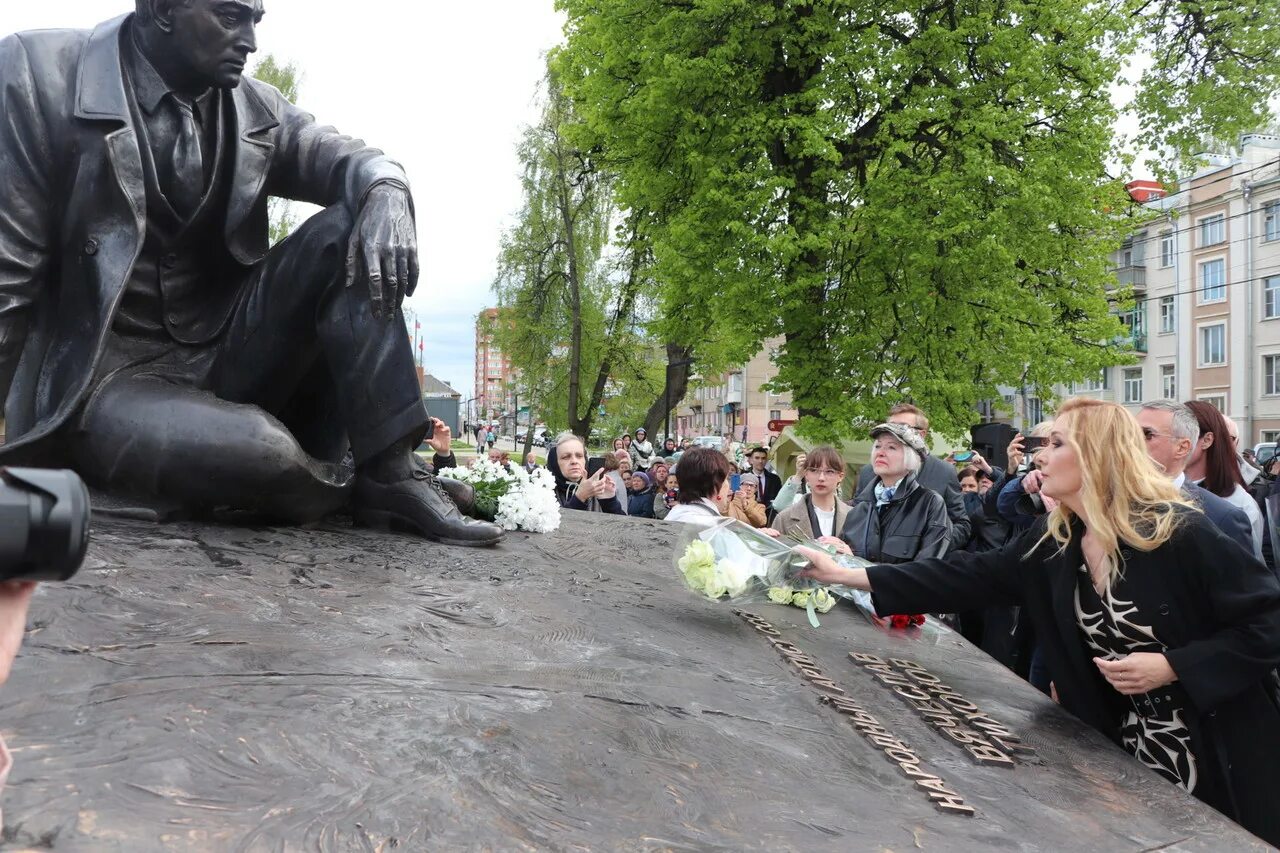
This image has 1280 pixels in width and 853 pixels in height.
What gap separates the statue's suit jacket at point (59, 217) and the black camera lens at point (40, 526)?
239 cm

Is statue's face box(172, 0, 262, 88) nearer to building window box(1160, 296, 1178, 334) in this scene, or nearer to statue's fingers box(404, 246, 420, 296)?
statue's fingers box(404, 246, 420, 296)

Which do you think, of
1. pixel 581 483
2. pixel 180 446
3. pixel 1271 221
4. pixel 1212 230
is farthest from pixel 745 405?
pixel 180 446

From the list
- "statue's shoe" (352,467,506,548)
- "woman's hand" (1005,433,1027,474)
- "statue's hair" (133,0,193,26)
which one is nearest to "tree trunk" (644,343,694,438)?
"woman's hand" (1005,433,1027,474)

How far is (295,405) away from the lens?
3.94 metres

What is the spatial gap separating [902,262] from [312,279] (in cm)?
1245

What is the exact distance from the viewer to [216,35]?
3.11 meters

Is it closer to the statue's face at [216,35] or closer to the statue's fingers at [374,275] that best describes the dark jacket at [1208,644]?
the statue's fingers at [374,275]

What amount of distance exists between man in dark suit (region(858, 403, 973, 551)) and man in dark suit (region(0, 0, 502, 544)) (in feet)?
9.42

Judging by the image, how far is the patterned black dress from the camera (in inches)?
104

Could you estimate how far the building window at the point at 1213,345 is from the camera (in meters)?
36.5

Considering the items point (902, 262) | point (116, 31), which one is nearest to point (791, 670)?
point (116, 31)

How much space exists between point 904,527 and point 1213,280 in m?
37.8

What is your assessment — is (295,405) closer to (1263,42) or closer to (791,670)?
(791,670)

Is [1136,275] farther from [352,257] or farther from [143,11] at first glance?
[143,11]
